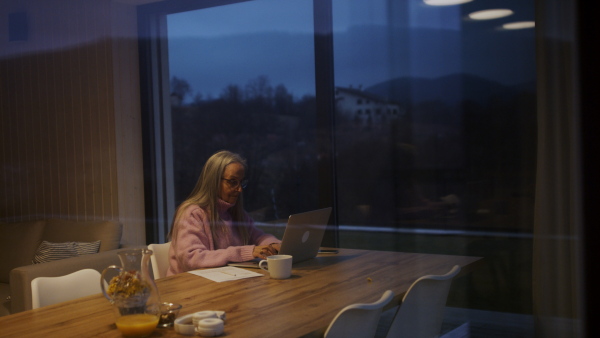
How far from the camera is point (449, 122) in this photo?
3.12 m

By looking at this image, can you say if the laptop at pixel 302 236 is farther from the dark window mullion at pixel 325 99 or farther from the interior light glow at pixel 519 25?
the interior light glow at pixel 519 25

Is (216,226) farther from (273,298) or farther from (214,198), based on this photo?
(273,298)

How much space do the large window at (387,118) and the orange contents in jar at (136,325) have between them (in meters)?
1.95

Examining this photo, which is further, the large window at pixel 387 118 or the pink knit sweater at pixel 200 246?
the large window at pixel 387 118

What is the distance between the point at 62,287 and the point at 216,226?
80 centimetres

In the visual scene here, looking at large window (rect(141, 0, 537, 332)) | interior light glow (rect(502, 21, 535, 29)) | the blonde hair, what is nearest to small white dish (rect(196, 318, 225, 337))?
the blonde hair

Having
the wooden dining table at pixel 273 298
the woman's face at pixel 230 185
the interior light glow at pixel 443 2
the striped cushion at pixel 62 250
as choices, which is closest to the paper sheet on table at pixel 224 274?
the wooden dining table at pixel 273 298

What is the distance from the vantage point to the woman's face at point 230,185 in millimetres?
2793

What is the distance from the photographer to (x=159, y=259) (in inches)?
107

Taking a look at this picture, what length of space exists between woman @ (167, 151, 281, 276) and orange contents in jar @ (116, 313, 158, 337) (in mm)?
962

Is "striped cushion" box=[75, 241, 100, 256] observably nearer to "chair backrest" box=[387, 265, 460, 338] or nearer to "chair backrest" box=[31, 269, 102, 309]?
"chair backrest" box=[31, 269, 102, 309]

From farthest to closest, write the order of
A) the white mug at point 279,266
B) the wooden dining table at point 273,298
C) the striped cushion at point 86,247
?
1. the striped cushion at point 86,247
2. the white mug at point 279,266
3. the wooden dining table at point 273,298

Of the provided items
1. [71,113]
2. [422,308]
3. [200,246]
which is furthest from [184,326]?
[71,113]

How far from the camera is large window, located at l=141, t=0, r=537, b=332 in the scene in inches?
118
